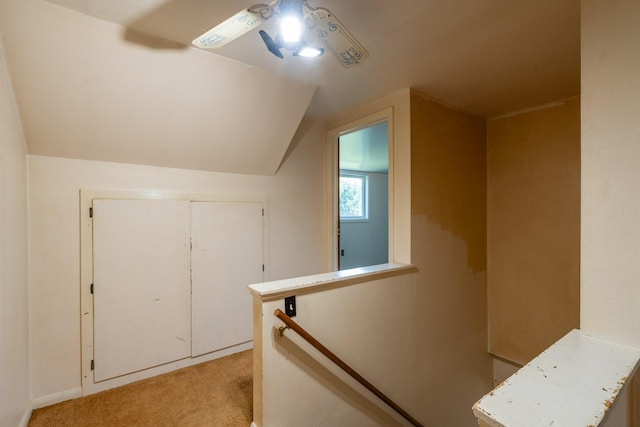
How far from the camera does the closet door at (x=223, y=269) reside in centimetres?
246

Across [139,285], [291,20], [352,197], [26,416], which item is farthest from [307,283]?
[352,197]

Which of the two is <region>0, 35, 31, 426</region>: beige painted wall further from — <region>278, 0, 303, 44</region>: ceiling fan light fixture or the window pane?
the window pane

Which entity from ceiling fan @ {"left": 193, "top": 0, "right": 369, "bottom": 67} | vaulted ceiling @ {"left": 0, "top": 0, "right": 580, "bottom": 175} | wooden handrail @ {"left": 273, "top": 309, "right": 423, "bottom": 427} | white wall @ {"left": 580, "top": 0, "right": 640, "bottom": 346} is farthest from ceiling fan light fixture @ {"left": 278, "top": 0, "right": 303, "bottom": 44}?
wooden handrail @ {"left": 273, "top": 309, "right": 423, "bottom": 427}

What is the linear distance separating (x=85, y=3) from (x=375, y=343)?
8.30 ft

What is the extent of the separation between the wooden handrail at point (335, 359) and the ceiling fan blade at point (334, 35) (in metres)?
1.30

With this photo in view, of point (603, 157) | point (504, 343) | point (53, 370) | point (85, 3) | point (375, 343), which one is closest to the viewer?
point (603, 157)

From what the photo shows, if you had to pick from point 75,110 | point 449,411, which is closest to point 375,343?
point 449,411

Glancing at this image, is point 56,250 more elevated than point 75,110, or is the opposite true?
point 75,110

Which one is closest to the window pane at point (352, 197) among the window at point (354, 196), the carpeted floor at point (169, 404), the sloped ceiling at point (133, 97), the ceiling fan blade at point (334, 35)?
the window at point (354, 196)

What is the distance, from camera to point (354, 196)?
5.30m

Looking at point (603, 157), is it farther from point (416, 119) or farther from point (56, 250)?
point (56, 250)

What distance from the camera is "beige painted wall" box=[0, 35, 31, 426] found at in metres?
1.38

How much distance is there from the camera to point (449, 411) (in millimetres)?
2705

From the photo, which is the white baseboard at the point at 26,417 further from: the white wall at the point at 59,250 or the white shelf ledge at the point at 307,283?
the white shelf ledge at the point at 307,283
